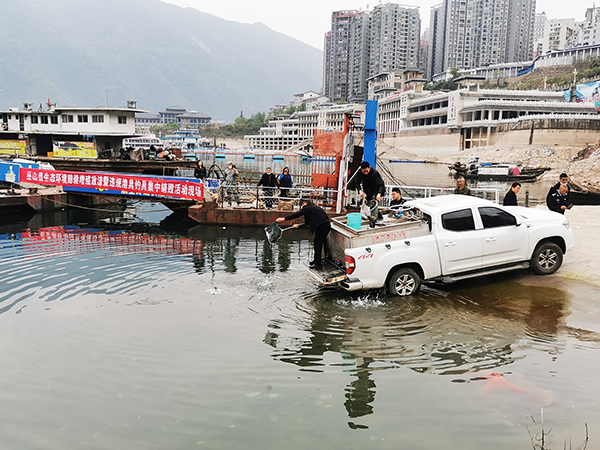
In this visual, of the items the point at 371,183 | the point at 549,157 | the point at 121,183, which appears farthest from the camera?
the point at 549,157

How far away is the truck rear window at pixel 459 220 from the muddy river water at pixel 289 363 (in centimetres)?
144

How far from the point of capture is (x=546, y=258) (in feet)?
34.6

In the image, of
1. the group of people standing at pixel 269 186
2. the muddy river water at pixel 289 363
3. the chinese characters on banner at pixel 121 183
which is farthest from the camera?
the chinese characters on banner at pixel 121 183

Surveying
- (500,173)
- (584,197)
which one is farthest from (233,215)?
(500,173)

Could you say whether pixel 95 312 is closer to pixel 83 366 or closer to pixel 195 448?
pixel 83 366

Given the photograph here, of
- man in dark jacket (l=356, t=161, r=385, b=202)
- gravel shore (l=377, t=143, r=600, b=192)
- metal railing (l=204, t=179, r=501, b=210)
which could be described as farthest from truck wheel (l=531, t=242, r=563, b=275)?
gravel shore (l=377, t=143, r=600, b=192)

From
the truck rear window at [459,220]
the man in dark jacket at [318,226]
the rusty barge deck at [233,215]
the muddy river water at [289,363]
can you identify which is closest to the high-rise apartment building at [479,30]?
the rusty barge deck at [233,215]

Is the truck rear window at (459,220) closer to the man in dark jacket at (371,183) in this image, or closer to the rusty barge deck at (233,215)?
the man in dark jacket at (371,183)

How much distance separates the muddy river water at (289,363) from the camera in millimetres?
5543

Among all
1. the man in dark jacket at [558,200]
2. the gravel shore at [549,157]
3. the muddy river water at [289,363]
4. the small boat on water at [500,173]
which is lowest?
the muddy river water at [289,363]

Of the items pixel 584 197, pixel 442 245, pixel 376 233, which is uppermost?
pixel 584 197

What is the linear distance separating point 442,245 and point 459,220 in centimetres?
70

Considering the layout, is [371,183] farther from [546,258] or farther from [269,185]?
[269,185]

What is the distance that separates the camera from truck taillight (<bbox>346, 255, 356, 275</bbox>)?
9242 millimetres
